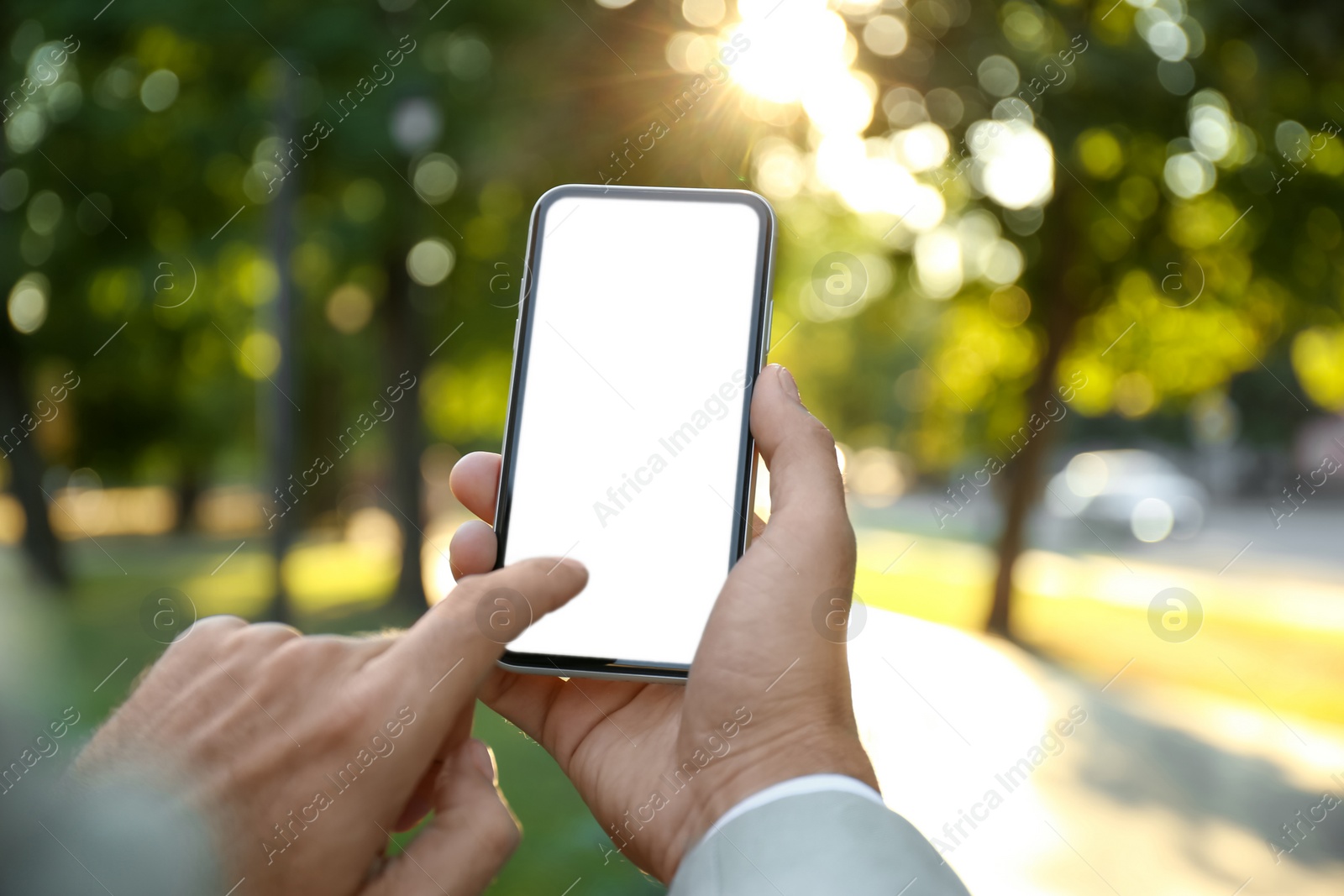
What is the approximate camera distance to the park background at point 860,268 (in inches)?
282

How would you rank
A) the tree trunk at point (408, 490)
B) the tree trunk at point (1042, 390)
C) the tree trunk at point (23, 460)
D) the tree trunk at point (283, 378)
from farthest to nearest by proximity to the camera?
1. the tree trunk at point (23, 460)
2. the tree trunk at point (408, 490)
3. the tree trunk at point (1042, 390)
4. the tree trunk at point (283, 378)

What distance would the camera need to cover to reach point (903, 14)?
29.7 feet

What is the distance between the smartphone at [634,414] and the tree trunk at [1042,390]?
9.96 m

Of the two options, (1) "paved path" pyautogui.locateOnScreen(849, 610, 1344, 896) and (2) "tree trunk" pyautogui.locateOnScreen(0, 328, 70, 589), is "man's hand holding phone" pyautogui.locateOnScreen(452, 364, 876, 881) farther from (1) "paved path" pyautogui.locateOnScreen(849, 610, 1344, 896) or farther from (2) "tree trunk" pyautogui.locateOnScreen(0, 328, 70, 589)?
(2) "tree trunk" pyautogui.locateOnScreen(0, 328, 70, 589)

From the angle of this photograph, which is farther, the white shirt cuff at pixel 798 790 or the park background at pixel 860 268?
the park background at pixel 860 268

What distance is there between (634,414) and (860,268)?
10.9 meters

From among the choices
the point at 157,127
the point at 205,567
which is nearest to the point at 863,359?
the point at 205,567

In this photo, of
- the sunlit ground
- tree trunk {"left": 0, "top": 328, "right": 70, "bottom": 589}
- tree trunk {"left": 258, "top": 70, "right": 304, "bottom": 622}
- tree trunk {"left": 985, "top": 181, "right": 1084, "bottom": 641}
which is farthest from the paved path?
tree trunk {"left": 0, "top": 328, "right": 70, "bottom": 589}

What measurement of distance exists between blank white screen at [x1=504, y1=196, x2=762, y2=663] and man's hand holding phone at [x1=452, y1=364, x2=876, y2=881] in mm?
91

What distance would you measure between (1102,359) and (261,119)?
11161mm

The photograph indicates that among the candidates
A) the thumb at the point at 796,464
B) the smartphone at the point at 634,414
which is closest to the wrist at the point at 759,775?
the smartphone at the point at 634,414

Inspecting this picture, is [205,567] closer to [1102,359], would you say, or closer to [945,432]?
[945,432]

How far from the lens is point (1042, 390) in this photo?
11.8m

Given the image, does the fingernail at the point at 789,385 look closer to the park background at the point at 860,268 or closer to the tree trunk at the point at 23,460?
the park background at the point at 860,268
